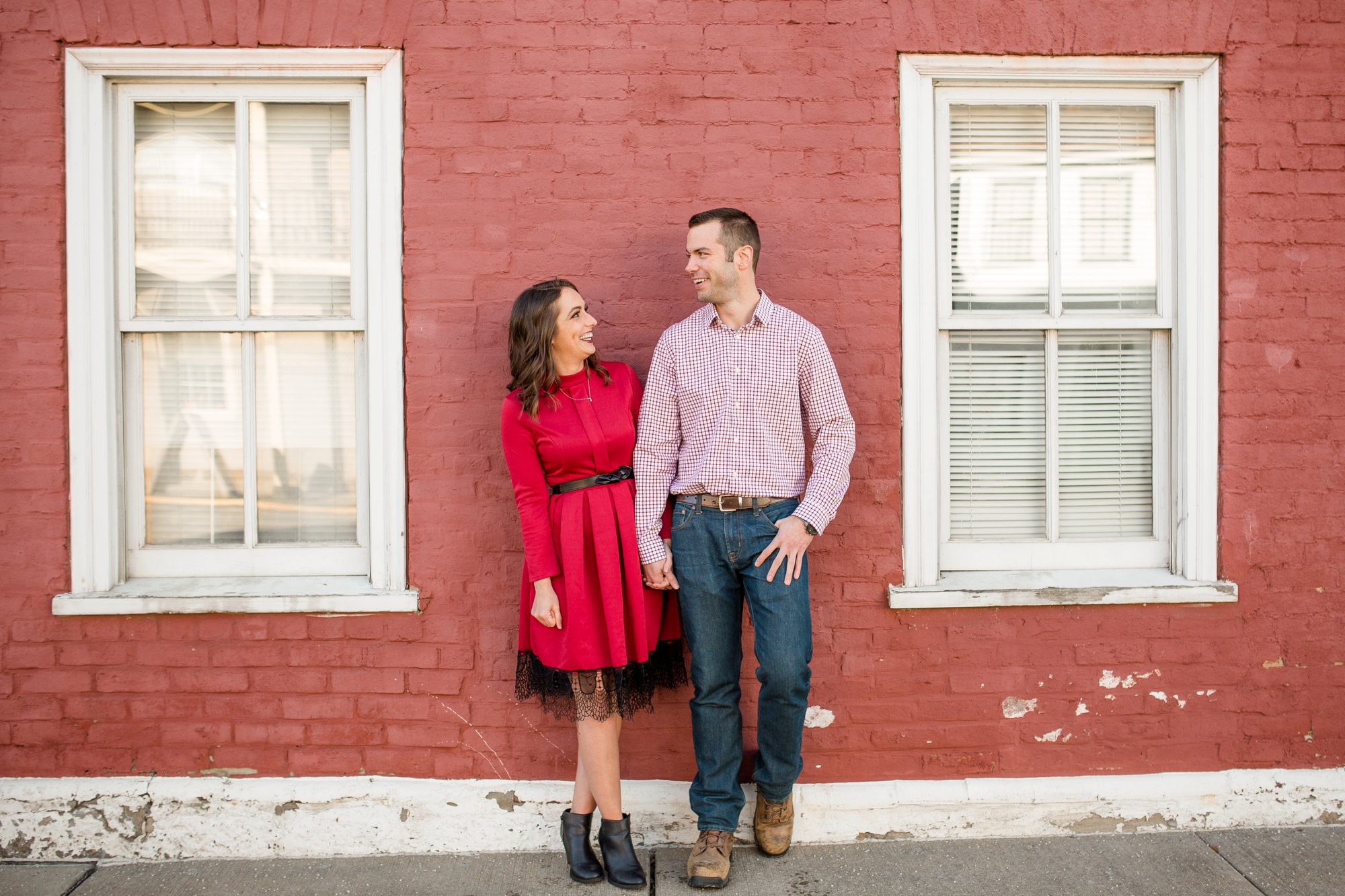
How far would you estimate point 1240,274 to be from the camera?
135 inches

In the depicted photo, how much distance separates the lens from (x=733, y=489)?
3.00 meters

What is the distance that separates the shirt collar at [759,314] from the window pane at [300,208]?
Answer: 1429mm

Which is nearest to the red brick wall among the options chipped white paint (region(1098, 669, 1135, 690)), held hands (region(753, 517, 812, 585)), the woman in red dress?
chipped white paint (region(1098, 669, 1135, 690))

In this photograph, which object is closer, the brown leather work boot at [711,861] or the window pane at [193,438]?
the brown leather work boot at [711,861]

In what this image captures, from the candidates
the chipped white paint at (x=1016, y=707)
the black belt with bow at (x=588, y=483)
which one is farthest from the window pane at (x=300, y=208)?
the chipped white paint at (x=1016, y=707)

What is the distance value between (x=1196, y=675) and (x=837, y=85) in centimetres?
260

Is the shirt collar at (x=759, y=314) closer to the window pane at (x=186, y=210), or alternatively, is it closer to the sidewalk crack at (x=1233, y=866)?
the window pane at (x=186, y=210)

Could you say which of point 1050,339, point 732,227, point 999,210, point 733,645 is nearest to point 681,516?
point 733,645

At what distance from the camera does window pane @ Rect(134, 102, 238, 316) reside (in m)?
3.49

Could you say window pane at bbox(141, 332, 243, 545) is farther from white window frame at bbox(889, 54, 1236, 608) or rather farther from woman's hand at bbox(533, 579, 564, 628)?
white window frame at bbox(889, 54, 1236, 608)

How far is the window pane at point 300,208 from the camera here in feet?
11.4

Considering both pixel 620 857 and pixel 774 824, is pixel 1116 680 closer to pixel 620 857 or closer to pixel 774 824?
pixel 774 824

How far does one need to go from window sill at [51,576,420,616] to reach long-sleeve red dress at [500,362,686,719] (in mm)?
623

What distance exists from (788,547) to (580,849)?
4.20ft
